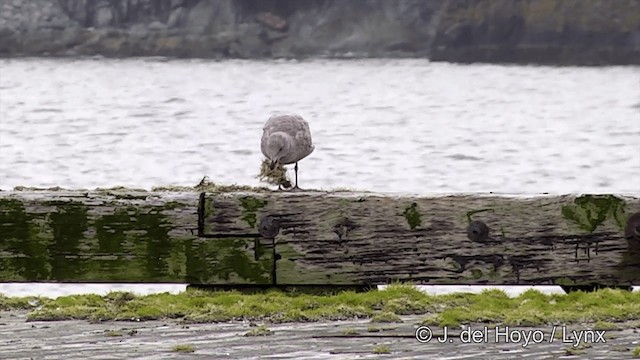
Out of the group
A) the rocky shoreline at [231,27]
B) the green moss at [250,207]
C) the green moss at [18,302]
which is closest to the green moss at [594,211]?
the green moss at [250,207]

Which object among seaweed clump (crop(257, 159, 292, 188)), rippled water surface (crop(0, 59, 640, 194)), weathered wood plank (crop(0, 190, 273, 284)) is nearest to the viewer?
weathered wood plank (crop(0, 190, 273, 284))

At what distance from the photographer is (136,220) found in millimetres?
8234

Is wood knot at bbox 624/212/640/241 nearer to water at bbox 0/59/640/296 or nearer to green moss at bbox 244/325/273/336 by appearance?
green moss at bbox 244/325/273/336

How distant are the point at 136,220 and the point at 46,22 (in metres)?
120

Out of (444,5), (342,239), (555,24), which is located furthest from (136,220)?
(444,5)

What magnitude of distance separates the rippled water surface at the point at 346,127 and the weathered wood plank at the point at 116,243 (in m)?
7.26

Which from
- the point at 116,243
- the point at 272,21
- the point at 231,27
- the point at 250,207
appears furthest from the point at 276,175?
the point at 231,27

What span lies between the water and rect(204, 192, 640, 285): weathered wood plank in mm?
4191

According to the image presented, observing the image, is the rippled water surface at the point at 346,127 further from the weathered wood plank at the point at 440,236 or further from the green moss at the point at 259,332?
the green moss at the point at 259,332

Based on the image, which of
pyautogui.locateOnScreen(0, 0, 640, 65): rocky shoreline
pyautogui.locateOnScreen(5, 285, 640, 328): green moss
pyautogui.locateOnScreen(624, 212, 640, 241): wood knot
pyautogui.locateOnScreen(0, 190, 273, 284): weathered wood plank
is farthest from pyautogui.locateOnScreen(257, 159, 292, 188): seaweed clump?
pyautogui.locateOnScreen(0, 0, 640, 65): rocky shoreline

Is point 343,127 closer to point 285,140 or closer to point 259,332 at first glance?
point 285,140

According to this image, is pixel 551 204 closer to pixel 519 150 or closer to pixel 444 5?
pixel 519 150

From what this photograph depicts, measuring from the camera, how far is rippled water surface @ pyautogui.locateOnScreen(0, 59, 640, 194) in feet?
106

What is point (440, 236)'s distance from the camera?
822cm
